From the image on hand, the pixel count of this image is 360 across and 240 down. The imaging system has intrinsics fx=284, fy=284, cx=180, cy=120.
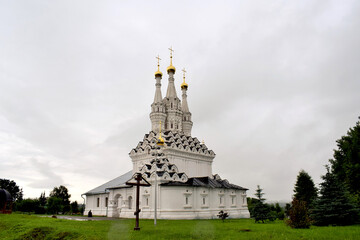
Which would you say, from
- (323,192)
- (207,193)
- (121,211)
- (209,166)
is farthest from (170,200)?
(323,192)

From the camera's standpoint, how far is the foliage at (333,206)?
1689 cm

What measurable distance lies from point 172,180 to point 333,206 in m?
18.1

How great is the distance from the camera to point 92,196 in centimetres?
4378

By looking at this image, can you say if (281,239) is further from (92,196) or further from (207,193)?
(92,196)

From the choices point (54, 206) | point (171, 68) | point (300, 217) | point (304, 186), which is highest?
point (171, 68)

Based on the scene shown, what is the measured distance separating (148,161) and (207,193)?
9.70 m

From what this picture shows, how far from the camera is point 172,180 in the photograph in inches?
→ 1261

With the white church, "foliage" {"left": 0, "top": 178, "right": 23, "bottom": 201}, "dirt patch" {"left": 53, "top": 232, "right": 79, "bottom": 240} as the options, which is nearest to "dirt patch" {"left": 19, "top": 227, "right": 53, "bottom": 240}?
"dirt patch" {"left": 53, "top": 232, "right": 79, "bottom": 240}

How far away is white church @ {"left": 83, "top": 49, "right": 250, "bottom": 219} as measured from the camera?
30.5 meters

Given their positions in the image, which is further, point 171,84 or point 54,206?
point 54,206

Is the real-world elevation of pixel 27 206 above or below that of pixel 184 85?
below

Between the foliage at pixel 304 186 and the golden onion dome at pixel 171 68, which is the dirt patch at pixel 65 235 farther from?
the golden onion dome at pixel 171 68

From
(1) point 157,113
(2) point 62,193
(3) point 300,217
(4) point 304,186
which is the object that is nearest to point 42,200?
(2) point 62,193

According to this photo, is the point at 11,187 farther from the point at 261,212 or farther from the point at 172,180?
the point at 261,212
